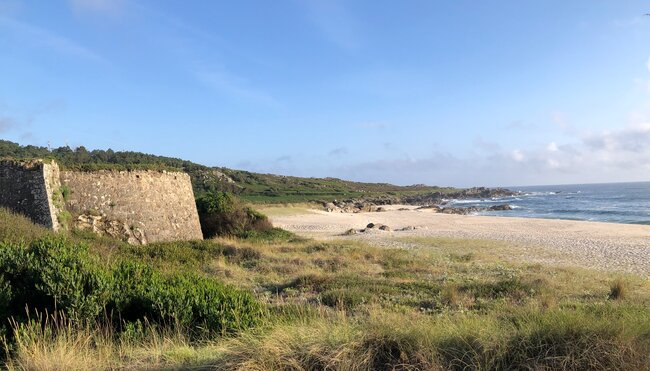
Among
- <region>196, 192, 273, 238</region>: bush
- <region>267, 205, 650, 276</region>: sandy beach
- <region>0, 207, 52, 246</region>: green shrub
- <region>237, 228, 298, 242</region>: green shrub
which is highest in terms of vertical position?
<region>0, 207, 52, 246</region>: green shrub

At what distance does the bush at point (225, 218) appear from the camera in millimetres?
24859

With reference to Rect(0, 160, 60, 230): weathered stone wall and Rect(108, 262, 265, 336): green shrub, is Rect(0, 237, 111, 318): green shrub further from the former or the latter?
Rect(0, 160, 60, 230): weathered stone wall

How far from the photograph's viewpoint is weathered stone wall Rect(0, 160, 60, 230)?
14.3 m

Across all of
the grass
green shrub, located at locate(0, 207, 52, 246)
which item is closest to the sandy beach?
the grass

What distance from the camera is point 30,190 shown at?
14.6m

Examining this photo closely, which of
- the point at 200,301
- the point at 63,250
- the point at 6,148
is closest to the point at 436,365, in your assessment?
the point at 200,301

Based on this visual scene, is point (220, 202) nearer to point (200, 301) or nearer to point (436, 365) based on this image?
point (200, 301)

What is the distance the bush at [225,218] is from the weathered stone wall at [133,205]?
12.1ft

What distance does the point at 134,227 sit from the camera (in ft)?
57.6

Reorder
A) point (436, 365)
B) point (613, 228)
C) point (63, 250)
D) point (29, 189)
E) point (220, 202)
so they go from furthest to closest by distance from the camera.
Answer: point (613, 228)
point (220, 202)
point (29, 189)
point (63, 250)
point (436, 365)

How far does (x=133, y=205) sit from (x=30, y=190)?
12.7 ft

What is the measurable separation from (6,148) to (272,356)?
2032 inches

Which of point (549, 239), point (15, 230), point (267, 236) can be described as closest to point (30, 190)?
point (15, 230)

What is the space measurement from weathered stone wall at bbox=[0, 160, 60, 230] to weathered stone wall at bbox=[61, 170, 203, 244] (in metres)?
1.19
